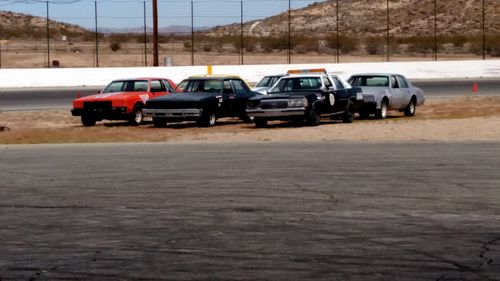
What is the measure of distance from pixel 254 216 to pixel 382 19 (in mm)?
119489

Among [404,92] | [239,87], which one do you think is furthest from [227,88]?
[404,92]

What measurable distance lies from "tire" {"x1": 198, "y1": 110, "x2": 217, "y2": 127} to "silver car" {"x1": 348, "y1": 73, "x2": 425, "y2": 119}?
443 centimetres

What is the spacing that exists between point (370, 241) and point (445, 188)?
4823 mm

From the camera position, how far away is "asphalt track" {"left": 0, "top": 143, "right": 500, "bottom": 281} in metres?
9.70

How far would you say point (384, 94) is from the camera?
3272 cm

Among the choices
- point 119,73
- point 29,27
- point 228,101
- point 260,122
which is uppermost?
point 29,27

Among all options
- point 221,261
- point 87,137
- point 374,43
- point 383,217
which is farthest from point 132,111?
point 374,43

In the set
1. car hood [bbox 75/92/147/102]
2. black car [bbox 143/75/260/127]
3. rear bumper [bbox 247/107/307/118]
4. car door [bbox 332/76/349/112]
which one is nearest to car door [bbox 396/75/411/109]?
car door [bbox 332/76/349/112]

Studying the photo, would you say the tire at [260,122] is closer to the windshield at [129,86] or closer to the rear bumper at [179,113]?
the rear bumper at [179,113]

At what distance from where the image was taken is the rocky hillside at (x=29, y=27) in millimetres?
116000

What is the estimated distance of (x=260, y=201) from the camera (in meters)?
14.3

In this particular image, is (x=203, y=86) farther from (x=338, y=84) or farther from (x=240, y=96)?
(x=338, y=84)

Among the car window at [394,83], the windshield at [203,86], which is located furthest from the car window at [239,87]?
the car window at [394,83]

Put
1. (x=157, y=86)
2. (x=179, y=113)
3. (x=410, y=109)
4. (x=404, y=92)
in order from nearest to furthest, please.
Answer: (x=179, y=113) < (x=157, y=86) < (x=404, y=92) < (x=410, y=109)
